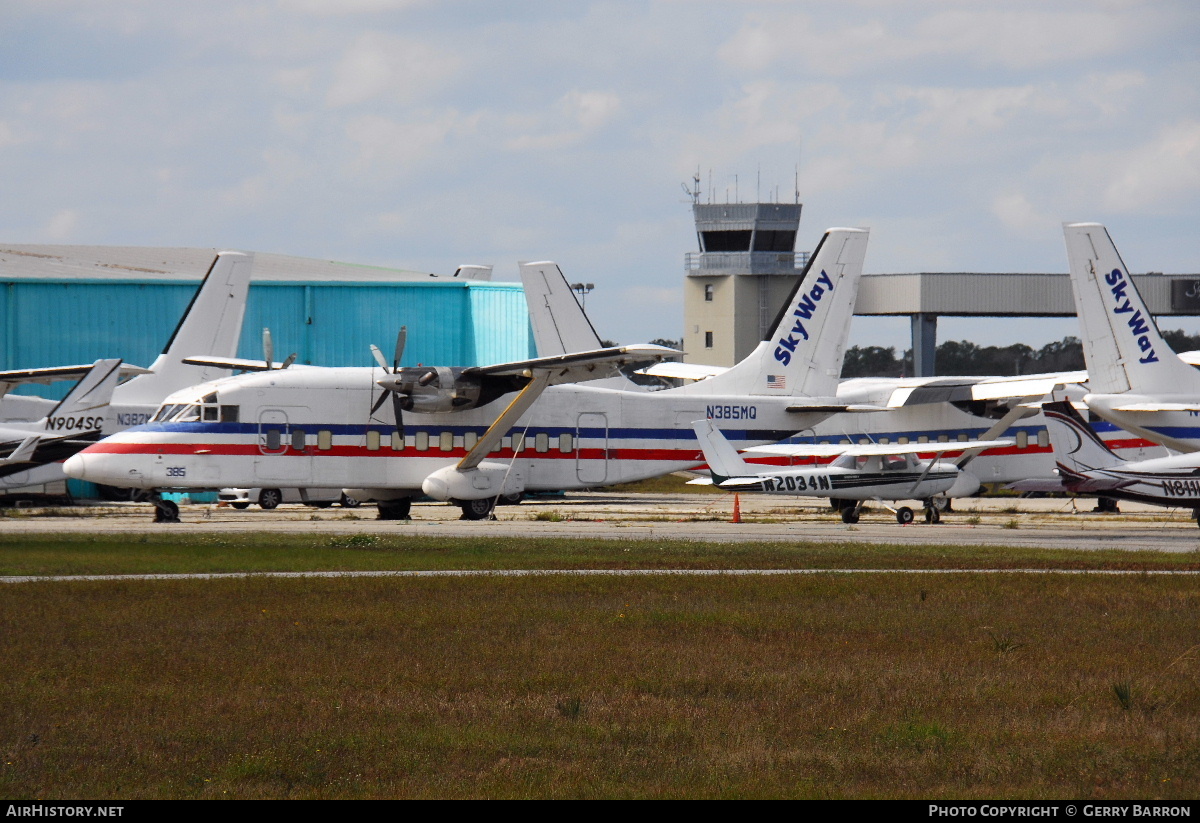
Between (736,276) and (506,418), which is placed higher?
(736,276)

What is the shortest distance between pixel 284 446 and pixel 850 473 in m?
14.3

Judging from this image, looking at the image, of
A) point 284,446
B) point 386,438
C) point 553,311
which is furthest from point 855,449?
point 284,446

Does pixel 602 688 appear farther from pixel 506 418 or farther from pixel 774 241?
pixel 774 241

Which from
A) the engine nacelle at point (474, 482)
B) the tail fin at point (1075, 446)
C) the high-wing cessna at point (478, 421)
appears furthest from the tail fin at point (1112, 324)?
the engine nacelle at point (474, 482)

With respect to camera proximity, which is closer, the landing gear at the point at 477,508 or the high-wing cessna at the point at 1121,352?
the high-wing cessna at the point at 1121,352

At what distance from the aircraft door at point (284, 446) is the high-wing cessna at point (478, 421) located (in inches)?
1.0

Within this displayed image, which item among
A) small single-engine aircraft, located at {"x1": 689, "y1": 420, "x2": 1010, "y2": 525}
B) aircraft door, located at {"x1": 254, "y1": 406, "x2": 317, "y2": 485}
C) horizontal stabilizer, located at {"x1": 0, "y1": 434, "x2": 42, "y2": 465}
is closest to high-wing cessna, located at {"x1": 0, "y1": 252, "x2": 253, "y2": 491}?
horizontal stabilizer, located at {"x1": 0, "y1": 434, "x2": 42, "y2": 465}

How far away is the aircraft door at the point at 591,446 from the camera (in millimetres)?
35031

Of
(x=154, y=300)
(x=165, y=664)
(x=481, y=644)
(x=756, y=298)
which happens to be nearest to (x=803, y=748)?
(x=481, y=644)

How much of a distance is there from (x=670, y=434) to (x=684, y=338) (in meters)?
61.1

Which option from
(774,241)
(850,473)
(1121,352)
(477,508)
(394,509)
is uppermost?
(774,241)

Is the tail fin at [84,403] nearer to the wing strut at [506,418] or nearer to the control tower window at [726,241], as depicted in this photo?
the wing strut at [506,418]

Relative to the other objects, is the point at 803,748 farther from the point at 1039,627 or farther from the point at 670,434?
the point at 670,434

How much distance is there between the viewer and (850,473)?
3450cm
